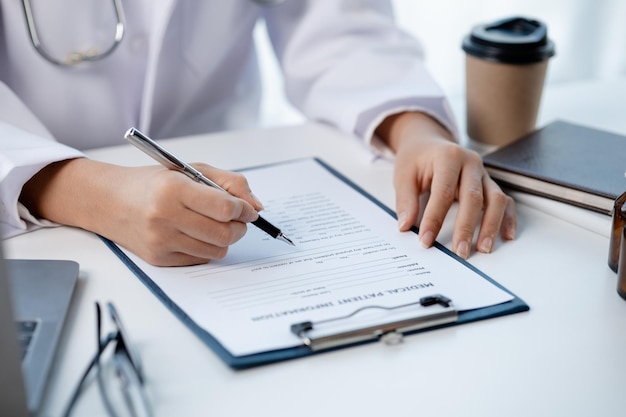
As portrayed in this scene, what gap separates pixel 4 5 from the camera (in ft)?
3.25

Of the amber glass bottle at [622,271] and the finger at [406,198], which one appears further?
the finger at [406,198]

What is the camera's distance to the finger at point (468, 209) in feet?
2.52

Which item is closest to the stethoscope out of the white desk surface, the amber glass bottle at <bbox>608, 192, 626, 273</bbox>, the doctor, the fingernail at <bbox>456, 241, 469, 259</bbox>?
the doctor

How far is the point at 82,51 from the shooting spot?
1025mm

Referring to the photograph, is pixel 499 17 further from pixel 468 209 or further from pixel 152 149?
pixel 152 149

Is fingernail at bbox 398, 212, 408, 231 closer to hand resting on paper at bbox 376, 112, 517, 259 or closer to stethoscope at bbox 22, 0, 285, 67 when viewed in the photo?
hand resting on paper at bbox 376, 112, 517, 259

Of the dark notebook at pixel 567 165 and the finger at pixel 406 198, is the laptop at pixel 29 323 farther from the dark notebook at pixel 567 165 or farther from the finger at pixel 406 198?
the dark notebook at pixel 567 165

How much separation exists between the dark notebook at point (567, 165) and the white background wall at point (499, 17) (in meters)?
0.76

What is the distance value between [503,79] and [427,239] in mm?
369

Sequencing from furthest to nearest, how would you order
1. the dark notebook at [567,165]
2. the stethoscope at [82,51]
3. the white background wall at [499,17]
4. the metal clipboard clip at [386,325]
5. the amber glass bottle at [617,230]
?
the white background wall at [499,17], the stethoscope at [82,51], the dark notebook at [567,165], the amber glass bottle at [617,230], the metal clipboard clip at [386,325]

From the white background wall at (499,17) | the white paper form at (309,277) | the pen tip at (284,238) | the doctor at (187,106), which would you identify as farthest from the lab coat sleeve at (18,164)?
the white background wall at (499,17)

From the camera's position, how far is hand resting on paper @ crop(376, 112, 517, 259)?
0.78 m

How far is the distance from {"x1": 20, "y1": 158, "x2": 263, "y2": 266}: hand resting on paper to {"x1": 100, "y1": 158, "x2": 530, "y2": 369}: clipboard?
0.16 ft

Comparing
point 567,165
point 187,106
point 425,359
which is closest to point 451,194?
point 567,165
